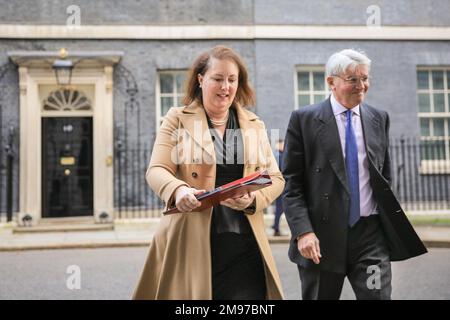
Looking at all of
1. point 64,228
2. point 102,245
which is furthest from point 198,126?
point 64,228

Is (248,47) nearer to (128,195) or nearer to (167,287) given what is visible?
(128,195)

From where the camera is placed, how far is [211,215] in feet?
7.00

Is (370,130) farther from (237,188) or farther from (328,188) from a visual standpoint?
(237,188)

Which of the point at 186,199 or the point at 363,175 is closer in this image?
the point at 186,199

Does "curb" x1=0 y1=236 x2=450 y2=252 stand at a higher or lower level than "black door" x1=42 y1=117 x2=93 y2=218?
lower

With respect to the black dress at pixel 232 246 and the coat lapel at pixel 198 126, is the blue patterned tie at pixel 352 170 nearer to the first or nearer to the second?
the black dress at pixel 232 246

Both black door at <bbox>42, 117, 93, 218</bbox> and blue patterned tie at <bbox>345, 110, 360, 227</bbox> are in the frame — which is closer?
blue patterned tie at <bbox>345, 110, 360, 227</bbox>

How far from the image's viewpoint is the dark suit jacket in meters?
2.46

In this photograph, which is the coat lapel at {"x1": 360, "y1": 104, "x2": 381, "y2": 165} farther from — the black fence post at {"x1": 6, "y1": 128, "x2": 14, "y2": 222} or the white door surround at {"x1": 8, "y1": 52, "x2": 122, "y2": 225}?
the white door surround at {"x1": 8, "y1": 52, "x2": 122, "y2": 225}

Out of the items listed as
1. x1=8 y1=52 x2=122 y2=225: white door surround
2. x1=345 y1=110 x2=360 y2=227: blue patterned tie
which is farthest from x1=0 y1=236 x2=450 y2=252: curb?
x1=345 y1=110 x2=360 y2=227: blue patterned tie

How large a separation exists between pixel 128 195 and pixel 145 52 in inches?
112

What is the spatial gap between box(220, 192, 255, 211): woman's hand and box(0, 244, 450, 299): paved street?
9.50 ft

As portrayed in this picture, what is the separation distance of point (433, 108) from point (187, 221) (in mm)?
8783

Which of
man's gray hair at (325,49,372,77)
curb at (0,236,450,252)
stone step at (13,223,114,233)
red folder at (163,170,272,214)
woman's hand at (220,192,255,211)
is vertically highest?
man's gray hair at (325,49,372,77)
